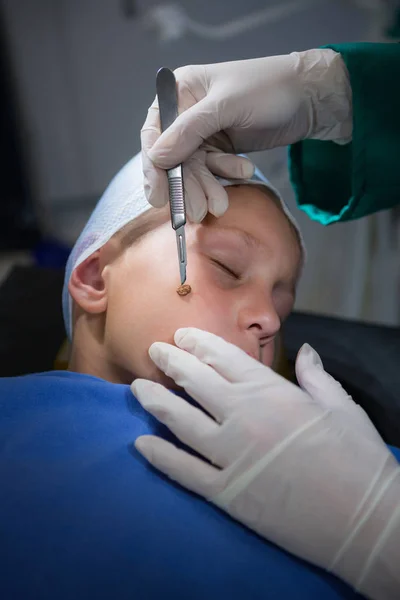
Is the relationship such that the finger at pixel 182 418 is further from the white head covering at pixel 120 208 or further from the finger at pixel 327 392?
the white head covering at pixel 120 208

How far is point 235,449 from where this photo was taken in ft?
2.60

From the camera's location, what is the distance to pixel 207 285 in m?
0.99

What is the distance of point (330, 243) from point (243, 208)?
41 cm

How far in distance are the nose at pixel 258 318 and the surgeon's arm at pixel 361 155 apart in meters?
0.33

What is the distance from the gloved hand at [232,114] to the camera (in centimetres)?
99

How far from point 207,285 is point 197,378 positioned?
0.19 m

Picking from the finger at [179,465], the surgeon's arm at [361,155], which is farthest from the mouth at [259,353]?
the surgeon's arm at [361,155]

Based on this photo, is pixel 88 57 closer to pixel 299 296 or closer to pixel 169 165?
pixel 169 165

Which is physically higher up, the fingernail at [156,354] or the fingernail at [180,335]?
the fingernail at [180,335]

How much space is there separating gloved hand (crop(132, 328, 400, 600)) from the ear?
0.87ft

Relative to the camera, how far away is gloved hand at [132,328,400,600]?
74 centimetres

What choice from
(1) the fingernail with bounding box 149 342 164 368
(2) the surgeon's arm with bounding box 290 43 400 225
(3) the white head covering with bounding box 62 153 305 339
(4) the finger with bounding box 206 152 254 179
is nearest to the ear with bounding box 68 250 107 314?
(3) the white head covering with bounding box 62 153 305 339

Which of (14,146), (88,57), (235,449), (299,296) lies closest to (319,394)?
(235,449)

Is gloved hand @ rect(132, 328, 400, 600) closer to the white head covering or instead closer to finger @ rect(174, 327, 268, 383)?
finger @ rect(174, 327, 268, 383)
